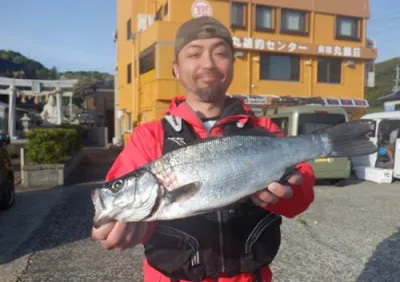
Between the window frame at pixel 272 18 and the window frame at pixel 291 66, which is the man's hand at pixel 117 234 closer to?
the window frame at pixel 291 66

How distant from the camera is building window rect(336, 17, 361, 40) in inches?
869

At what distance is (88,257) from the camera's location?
17.6 feet

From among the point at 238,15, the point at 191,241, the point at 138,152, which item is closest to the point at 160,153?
the point at 138,152

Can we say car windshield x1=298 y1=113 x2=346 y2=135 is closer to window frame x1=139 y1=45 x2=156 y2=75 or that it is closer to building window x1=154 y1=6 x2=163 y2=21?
window frame x1=139 y1=45 x2=156 y2=75

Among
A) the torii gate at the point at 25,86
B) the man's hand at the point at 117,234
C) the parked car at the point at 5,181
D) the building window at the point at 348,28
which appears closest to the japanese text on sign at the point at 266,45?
the building window at the point at 348,28

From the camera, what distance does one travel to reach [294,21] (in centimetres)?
2116

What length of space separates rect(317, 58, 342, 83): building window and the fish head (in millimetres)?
21544

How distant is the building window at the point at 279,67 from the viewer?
67.8 ft

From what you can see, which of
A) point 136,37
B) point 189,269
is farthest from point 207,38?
point 136,37

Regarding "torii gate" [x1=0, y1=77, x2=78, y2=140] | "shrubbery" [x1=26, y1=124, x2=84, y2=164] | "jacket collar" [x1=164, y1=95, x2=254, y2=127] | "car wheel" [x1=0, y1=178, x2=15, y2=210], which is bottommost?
"car wheel" [x1=0, y1=178, x2=15, y2=210]

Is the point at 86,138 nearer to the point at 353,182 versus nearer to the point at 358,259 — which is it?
the point at 353,182

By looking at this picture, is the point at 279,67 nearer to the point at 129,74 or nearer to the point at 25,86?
the point at 129,74

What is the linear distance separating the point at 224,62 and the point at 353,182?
1150 centimetres

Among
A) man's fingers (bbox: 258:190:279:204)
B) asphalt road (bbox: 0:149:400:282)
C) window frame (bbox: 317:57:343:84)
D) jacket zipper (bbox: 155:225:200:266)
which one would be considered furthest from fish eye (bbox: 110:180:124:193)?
window frame (bbox: 317:57:343:84)
